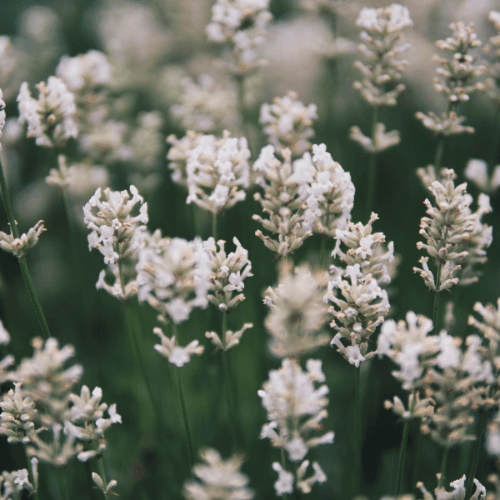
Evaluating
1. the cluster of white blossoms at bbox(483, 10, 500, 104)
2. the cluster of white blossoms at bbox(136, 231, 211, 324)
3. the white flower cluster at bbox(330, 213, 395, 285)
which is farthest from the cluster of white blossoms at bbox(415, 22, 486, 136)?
the cluster of white blossoms at bbox(136, 231, 211, 324)

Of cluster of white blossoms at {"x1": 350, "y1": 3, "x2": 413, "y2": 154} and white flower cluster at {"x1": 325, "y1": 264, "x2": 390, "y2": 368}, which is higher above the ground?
cluster of white blossoms at {"x1": 350, "y1": 3, "x2": 413, "y2": 154}

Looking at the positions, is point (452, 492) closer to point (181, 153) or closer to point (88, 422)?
point (88, 422)

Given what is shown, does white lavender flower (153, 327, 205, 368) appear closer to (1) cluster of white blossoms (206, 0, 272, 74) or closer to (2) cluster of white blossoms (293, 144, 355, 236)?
(2) cluster of white blossoms (293, 144, 355, 236)

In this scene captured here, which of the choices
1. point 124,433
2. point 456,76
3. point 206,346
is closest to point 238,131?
point 206,346

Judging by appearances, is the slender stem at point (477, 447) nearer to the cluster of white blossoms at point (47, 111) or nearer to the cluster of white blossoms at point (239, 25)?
the cluster of white blossoms at point (47, 111)

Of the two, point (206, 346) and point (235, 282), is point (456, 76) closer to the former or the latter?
point (235, 282)

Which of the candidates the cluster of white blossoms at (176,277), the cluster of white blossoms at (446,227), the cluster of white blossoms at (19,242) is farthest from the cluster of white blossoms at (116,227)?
the cluster of white blossoms at (446,227)
